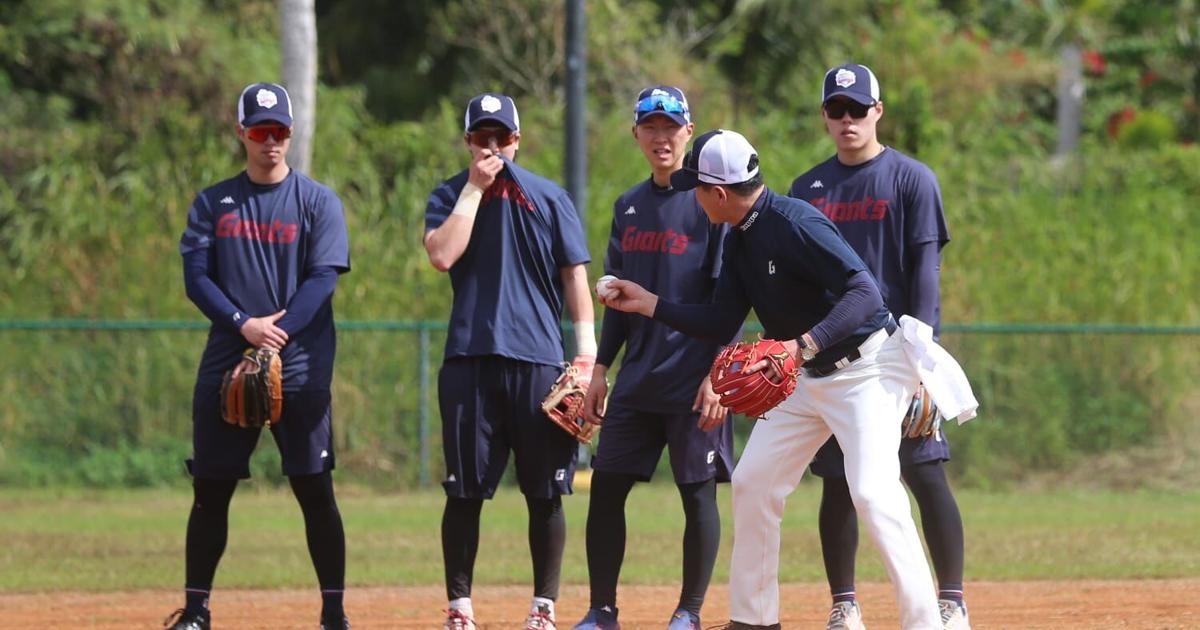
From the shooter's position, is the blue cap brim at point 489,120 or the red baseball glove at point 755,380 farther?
the blue cap brim at point 489,120

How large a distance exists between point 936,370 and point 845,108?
1.26 m

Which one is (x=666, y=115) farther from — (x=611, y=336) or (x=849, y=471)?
(x=849, y=471)

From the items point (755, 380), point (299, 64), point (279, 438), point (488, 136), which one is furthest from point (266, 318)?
point (299, 64)

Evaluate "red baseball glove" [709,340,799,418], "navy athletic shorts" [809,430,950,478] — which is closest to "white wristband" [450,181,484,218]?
"red baseball glove" [709,340,799,418]

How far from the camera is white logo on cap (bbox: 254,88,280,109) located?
6652mm

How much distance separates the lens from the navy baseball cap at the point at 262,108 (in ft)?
21.8

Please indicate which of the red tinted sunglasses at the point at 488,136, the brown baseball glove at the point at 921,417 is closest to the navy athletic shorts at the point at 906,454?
the brown baseball glove at the point at 921,417

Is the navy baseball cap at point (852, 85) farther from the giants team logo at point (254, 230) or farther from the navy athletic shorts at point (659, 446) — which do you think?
the giants team logo at point (254, 230)

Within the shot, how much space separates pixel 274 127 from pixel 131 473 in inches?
331

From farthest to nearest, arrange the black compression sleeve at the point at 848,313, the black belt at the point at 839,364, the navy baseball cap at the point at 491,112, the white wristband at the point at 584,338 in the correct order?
1. the white wristband at the point at 584,338
2. the navy baseball cap at the point at 491,112
3. the black belt at the point at 839,364
4. the black compression sleeve at the point at 848,313

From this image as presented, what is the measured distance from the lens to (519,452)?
657cm

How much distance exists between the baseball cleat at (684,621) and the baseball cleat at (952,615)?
3.18 feet

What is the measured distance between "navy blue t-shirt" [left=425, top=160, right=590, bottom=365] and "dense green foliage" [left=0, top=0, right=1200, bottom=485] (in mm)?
8050

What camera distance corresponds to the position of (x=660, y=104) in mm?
6496
